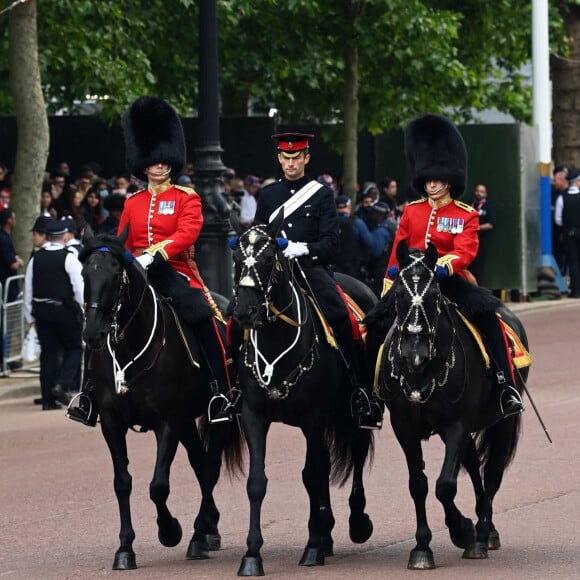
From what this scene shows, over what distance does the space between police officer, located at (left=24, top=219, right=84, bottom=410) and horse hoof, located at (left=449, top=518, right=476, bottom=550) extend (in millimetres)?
8024

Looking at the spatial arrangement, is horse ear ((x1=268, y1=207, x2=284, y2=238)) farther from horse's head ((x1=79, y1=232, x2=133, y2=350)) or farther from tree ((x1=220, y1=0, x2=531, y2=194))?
tree ((x1=220, y1=0, x2=531, y2=194))

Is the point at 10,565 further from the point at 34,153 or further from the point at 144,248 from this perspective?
the point at 34,153

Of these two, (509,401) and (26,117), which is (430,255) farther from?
(26,117)

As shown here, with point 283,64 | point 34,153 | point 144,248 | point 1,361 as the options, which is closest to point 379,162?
point 283,64

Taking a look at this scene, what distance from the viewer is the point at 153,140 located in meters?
11.1

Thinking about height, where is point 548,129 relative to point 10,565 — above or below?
above

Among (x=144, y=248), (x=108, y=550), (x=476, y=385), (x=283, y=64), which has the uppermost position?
(x=283, y=64)

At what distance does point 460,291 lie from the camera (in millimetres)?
10352

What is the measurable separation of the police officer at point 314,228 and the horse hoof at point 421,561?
118 centimetres

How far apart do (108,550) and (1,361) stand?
9.74 meters

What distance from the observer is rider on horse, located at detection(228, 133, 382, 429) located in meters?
10.6

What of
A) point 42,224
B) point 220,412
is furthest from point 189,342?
point 42,224

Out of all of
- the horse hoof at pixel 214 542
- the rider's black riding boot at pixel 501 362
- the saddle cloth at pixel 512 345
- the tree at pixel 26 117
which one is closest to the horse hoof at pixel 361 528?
the horse hoof at pixel 214 542

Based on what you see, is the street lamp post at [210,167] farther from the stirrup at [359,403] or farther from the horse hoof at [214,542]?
the horse hoof at [214,542]
